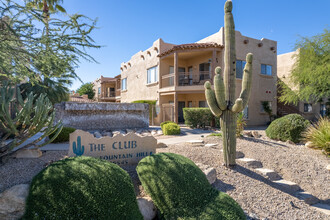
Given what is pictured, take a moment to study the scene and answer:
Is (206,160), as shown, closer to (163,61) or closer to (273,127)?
(273,127)

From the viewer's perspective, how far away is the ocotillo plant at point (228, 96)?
19.1 feet

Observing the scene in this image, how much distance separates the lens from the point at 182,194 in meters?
3.70

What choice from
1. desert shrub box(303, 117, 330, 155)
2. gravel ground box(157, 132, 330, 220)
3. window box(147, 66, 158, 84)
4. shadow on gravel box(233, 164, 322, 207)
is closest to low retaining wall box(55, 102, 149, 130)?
gravel ground box(157, 132, 330, 220)

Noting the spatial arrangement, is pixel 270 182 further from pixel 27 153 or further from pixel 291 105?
pixel 291 105

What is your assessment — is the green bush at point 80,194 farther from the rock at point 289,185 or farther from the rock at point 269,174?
the rock at point 289,185

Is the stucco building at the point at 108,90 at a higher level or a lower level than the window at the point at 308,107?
higher

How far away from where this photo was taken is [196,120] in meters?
14.5

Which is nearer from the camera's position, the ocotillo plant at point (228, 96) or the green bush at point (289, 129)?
the ocotillo plant at point (228, 96)

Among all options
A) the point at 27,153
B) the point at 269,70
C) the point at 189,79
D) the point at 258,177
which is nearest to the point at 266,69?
the point at 269,70

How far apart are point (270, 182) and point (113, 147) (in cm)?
414

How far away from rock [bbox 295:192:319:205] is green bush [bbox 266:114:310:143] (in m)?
5.27

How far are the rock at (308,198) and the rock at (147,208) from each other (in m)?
3.77

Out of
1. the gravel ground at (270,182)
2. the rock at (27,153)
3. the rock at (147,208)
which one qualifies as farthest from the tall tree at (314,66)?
the rock at (27,153)

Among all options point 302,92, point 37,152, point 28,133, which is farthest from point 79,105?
point 302,92
